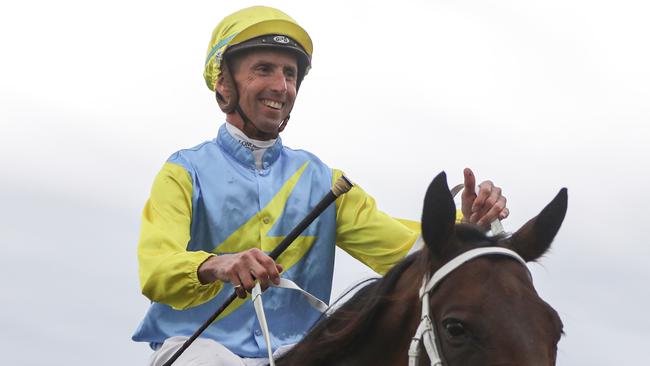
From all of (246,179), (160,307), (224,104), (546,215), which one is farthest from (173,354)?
(546,215)

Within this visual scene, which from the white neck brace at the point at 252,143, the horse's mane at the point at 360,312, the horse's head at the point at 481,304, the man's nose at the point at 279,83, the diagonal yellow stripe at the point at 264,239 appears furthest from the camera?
the white neck brace at the point at 252,143

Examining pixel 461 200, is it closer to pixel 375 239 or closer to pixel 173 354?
pixel 375 239

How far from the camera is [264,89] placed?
738cm

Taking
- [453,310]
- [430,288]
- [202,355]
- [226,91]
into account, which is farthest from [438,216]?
[226,91]

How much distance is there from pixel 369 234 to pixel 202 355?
166 cm

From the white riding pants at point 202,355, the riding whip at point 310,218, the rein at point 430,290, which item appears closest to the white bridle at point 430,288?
the rein at point 430,290

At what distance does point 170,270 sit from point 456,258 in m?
1.64

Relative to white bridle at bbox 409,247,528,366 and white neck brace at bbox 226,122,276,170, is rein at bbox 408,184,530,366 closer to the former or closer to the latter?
white bridle at bbox 409,247,528,366

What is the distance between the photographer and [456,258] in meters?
5.37

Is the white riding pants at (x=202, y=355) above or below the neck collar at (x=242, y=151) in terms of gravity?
below

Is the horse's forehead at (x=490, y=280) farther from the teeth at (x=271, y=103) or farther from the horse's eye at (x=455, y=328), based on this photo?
the teeth at (x=271, y=103)

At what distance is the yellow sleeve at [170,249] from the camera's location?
6.18 m

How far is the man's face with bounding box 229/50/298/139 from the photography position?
24.2ft

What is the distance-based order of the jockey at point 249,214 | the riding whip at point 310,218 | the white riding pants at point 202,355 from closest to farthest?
the riding whip at point 310,218, the white riding pants at point 202,355, the jockey at point 249,214
